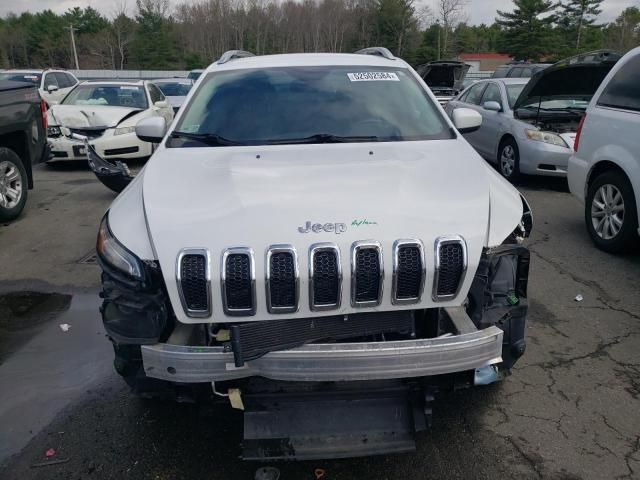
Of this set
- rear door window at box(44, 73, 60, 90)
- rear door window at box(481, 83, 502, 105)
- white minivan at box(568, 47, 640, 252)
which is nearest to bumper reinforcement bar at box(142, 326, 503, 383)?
white minivan at box(568, 47, 640, 252)

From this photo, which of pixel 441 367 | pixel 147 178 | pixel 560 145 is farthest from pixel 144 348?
pixel 560 145

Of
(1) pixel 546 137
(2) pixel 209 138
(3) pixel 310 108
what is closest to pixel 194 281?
(2) pixel 209 138

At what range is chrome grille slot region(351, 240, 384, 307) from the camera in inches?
97.0

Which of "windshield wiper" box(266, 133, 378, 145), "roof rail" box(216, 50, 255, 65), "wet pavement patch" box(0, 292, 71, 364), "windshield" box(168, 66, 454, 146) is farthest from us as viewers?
"roof rail" box(216, 50, 255, 65)

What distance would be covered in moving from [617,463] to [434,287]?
1315 millimetres

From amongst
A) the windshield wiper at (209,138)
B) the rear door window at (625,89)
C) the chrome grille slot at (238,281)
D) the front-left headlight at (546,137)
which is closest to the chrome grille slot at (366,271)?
the chrome grille slot at (238,281)

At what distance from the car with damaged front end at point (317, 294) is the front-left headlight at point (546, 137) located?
5.91 metres

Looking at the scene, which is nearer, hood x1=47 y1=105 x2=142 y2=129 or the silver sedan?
the silver sedan

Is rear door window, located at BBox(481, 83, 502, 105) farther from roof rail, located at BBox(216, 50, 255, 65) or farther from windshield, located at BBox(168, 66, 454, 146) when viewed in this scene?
windshield, located at BBox(168, 66, 454, 146)

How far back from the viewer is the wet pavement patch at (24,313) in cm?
418

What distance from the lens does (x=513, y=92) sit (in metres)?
9.65

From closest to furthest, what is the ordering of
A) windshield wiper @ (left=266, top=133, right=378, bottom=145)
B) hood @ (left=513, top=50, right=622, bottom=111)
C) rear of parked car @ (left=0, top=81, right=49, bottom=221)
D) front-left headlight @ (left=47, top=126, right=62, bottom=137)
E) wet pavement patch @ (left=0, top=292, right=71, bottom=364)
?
windshield wiper @ (left=266, top=133, right=378, bottom=145)
wet pavement patch @ (left=0, top=292, right=71, bottom=364)
rear of parked car @ (left=0, top=81, right=49, bottom=221)
hood @ (left=513, top=50, right=622, bottom=111)
front-left headlight @ (left=47, top=126, right=62, bottom=137)

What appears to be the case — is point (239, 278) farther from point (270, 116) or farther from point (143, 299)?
point (270, 116)

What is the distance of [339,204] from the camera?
271 centimetres
